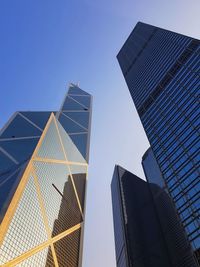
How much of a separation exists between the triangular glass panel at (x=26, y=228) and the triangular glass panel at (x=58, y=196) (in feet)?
11.2

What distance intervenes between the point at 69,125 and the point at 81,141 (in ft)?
26.9

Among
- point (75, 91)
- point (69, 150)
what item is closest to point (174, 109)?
point (69, 150)

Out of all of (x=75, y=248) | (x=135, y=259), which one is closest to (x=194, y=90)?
(x=75, y=248)

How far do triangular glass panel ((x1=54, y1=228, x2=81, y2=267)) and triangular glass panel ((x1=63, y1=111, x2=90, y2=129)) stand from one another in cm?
5157

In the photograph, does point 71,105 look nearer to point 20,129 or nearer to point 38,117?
point 38,117

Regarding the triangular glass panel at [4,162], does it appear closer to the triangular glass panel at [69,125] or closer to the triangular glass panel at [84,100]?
the triangular glass panel at [69,125]

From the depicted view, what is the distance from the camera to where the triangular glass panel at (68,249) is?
1570 inches

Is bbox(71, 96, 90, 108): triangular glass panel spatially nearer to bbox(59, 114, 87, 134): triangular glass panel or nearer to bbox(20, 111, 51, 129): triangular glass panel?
bbox(59, 114, 87, 134): triangular glass panel

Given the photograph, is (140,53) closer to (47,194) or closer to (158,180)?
(158,180)

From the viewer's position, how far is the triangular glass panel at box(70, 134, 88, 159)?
82.7m

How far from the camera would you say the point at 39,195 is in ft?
137

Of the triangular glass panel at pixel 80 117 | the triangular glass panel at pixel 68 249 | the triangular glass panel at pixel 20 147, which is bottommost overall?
the triangular glass panel at pixel 68 249

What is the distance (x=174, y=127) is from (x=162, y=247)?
36.8 metres

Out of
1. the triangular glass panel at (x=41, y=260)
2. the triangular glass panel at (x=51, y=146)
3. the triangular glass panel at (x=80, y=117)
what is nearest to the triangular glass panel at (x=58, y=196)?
the triangular glass panel at (x=51, y=146)
